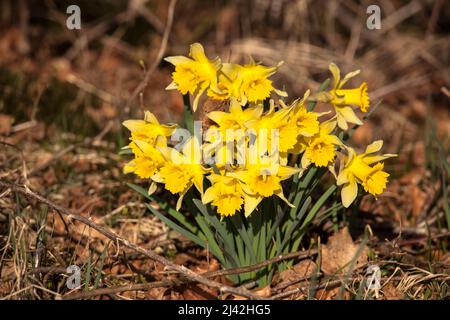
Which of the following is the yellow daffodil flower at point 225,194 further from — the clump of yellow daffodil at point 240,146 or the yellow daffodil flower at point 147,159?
the yellow daffodil flower at point 147,159

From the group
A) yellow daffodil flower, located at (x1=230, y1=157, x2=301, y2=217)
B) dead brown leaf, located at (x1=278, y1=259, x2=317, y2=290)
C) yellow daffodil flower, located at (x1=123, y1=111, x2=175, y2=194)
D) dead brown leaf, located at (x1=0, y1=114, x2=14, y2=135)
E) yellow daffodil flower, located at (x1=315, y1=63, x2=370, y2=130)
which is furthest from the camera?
dead brown leaf, located at (x1=0, y1=114, x2=14, y2=135)

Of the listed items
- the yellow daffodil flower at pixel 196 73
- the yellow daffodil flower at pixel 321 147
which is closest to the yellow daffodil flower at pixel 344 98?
the yellow daffodil flower at pixel 321 147

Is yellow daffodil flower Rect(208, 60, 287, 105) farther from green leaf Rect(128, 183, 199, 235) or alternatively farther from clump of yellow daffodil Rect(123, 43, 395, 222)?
green leaf Rect(128, 183, 199, 235)

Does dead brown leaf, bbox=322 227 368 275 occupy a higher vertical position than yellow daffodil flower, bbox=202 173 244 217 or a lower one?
lower

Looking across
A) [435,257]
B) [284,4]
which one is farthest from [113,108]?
[435,257]

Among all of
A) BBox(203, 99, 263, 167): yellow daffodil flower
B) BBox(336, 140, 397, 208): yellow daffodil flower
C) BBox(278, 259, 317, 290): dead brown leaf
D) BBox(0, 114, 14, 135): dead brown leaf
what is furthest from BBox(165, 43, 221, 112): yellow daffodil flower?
BBox(0, 114, 14, 135): dead brown leaf

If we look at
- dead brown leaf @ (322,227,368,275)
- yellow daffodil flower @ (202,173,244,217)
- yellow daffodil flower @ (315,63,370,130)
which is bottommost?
dead brown leaf @ (322,227,368,275)

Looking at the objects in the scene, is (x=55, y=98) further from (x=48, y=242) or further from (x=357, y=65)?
(x=357, y=65)

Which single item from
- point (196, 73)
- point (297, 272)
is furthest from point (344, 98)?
point (297, 272)
